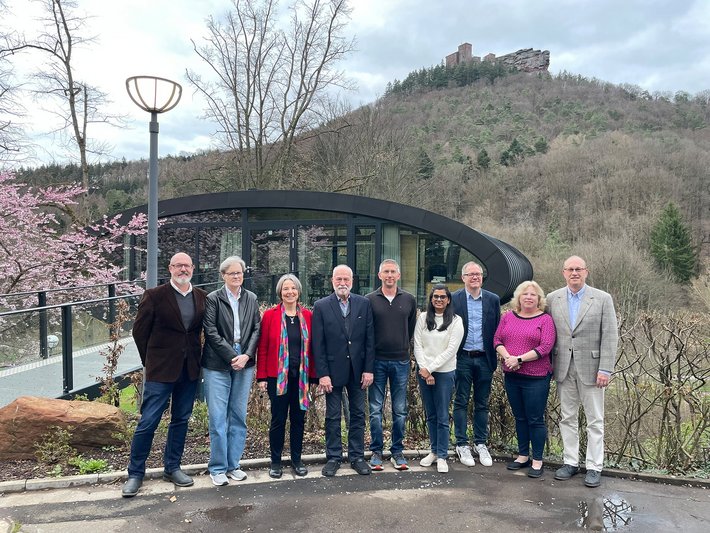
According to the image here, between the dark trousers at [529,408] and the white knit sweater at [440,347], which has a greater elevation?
the white knit sweater at [440,347]

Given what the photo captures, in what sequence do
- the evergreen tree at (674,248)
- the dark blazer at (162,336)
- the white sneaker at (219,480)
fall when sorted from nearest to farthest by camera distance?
the dark blazer at (162,336)
the white sneaker at (219,480)
the evergreen tree at (674,248)

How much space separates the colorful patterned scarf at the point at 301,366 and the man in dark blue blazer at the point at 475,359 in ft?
4.16

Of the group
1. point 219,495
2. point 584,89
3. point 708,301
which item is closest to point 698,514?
point 219,495

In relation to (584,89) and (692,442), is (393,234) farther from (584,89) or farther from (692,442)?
(584,89)

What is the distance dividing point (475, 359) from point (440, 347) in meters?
0.35

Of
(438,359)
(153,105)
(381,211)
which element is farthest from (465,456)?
(381,211)

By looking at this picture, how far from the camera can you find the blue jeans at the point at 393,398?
4.23 meters

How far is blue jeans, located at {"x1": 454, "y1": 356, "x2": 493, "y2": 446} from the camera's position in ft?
14.2

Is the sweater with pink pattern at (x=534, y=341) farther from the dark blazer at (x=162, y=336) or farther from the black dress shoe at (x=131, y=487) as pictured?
the black dress shoe at (x=131, y=487)

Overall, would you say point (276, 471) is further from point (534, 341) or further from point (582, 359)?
point (582, 359)

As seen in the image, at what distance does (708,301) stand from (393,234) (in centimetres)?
1531

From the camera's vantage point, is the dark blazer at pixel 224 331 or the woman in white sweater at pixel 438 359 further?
the woman in white sweater at pixel 438 359

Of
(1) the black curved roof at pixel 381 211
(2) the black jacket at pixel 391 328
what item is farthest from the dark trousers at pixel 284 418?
(1) the black curved roof at pixel 381 211

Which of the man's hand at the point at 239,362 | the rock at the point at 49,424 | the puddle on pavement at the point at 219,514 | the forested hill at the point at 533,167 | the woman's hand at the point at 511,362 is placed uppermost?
the forested hill at the point at 533,167
